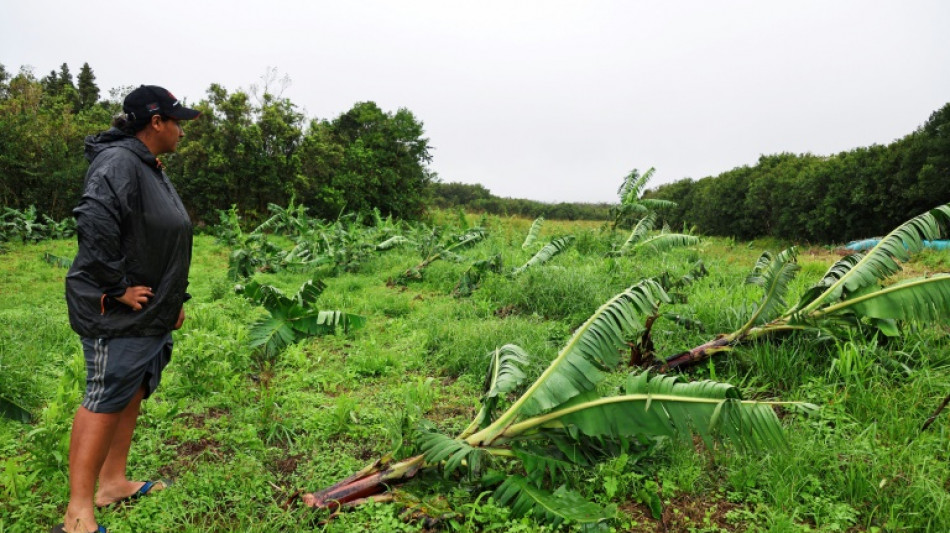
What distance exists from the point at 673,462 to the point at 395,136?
2218 centimetres

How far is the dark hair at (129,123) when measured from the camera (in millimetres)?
2383

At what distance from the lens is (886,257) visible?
3869mm

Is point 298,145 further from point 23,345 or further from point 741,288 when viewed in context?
point 741,288

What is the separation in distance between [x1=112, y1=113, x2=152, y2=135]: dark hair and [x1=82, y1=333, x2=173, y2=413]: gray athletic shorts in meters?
0.95

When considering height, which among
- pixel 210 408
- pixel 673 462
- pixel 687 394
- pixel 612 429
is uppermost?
pixel 687 394

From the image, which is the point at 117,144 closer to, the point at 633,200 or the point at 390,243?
the point at 390,243

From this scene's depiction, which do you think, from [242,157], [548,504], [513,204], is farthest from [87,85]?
[548,504]

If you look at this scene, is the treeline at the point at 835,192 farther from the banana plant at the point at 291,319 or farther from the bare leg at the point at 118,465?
the bare leg at the point at 118,465

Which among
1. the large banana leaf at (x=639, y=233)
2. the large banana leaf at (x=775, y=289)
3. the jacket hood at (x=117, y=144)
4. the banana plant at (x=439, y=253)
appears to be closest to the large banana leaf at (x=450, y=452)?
the jacket hood at (x=117, y=144)

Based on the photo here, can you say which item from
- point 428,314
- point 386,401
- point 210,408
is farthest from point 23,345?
point 428,314

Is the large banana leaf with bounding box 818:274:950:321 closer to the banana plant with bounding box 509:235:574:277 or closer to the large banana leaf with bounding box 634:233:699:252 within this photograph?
the banana plant with bounding box 509:235:574:277

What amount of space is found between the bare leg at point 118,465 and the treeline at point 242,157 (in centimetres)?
1159

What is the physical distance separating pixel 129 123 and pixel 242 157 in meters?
16.5

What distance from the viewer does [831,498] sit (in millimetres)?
2586
